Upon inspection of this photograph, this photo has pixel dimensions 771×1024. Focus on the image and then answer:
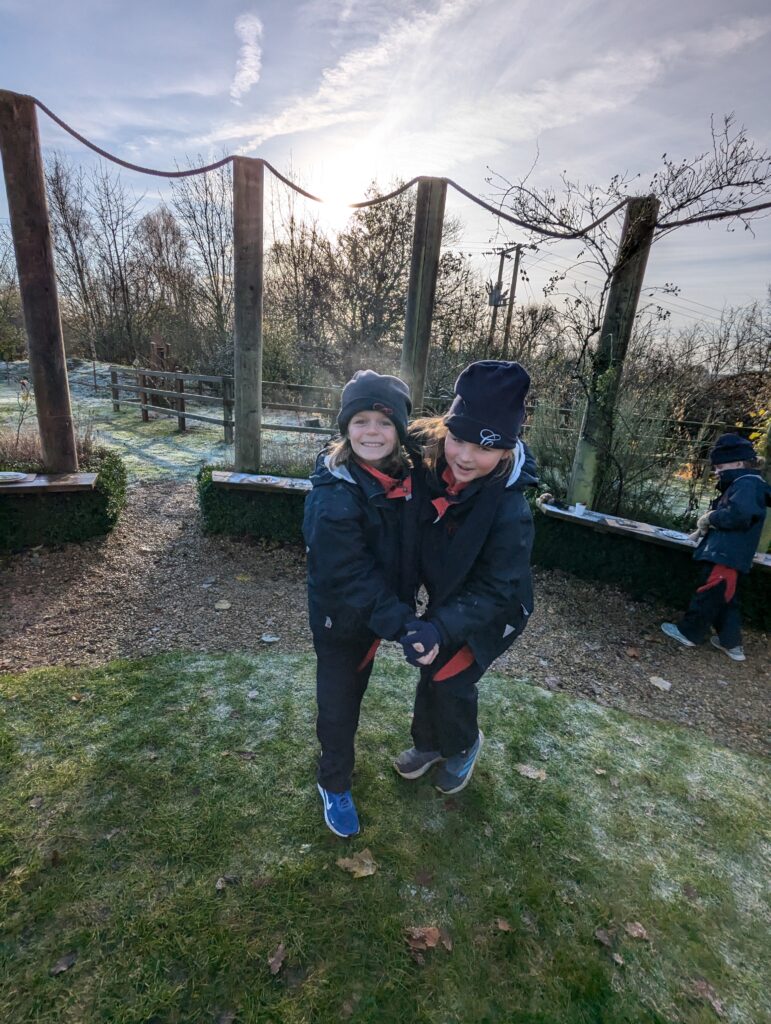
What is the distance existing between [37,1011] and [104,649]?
205cm

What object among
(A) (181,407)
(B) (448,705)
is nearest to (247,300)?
(B) (448,705)

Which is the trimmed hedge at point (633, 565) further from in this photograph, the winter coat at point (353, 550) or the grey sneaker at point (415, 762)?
the winter coat at point (353, 550)

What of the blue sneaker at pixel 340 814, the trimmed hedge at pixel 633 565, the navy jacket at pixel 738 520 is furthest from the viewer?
the trimmed hedge at pixel 633 565

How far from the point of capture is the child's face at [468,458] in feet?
5.96

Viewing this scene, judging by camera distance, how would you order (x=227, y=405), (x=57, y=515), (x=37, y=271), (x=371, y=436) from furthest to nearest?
1. (x=227, y=405)
2. (x=57, y=515)
3. (x=37, y=271)
4. (x=371, y=436)

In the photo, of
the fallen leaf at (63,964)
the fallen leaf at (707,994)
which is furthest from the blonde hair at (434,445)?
the fallen leaf at (63,964)

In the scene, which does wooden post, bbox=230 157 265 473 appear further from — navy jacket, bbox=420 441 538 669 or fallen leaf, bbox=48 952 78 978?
fallen leaf, bbox=48 952 78 978

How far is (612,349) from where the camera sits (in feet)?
15.1

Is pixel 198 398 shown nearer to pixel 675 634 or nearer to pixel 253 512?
pixel 253 512

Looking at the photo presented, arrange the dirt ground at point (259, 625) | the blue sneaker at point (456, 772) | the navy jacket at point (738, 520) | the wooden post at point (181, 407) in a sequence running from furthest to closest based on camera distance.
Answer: the wooden post at point (181, 407) < the navy jacket at point (738, 520) < the dirt ground at point (259, 625) < the blue sneaker at point (456, 772)

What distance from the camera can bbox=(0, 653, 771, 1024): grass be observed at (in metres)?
1.60

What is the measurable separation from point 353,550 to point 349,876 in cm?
130

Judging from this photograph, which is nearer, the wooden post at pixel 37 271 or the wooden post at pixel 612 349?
the wooden post at pixel 37 271

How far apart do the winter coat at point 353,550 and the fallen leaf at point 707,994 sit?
155 centimetres
